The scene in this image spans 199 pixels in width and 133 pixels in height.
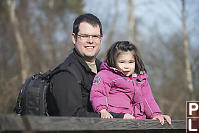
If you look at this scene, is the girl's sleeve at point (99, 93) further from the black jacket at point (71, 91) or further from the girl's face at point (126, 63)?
the girl's face at point (126, 63)

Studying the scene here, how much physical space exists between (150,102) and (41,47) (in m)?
16.8

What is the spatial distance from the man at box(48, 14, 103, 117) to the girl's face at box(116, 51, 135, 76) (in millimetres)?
297

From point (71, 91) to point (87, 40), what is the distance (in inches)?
33.8

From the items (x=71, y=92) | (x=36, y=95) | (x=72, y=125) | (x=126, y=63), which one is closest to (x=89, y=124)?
(x=72, y=125)

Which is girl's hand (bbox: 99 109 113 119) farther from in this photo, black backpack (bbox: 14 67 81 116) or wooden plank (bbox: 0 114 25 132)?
wooden plank (bbox: 0 114 25 132)

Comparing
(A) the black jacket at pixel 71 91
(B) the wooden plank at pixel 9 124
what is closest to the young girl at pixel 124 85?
(A) the black jacket at pixel 71 91

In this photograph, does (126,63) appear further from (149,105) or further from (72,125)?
(72,125)

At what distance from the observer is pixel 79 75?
3.22m

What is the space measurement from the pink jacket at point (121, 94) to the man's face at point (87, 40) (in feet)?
0.69

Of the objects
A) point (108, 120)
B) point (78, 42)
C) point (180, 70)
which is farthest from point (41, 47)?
point (108, 120)

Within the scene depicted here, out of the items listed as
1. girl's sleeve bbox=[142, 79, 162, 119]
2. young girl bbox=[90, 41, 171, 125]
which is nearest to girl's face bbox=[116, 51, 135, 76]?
young girl bbox=[90, 41, 171, 125]

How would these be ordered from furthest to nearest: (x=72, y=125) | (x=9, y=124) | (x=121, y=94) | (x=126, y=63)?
(x=126, y=63) → (x=121, y=94) → (x=72, y=125) → (x=9, y=124)

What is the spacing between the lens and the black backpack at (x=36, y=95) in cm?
301

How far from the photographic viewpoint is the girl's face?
353cm
